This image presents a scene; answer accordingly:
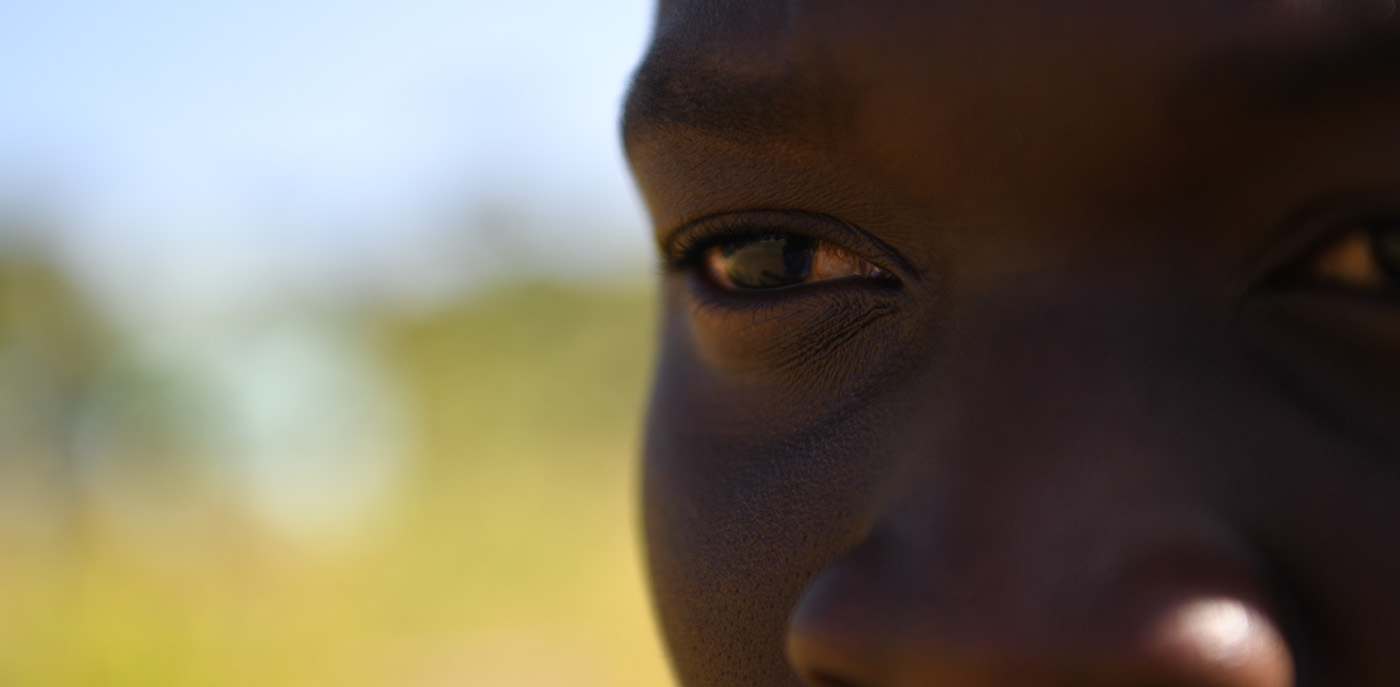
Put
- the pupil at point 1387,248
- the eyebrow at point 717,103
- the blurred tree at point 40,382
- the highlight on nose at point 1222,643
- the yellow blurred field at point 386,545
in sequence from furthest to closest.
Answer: the blurred tree at point 40,382
the yellow blurred field at point 386,545
the eyebrow at point 717,103
the pupil at point 1387,248
the highlight on nose at point 1222,643

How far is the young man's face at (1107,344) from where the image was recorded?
1009 mm

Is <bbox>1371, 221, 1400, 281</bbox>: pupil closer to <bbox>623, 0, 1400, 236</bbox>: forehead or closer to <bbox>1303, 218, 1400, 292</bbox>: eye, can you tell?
<bbox>1303, 218, 1400, 292</bbox>: eye

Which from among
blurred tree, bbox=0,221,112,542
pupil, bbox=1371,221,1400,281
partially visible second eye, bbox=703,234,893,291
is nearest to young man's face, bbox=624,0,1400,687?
pupil, bbox=1371,221,1400,281

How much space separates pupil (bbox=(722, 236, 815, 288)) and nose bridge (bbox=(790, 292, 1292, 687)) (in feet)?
1.24

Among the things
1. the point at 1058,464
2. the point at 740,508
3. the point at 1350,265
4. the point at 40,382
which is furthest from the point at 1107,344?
the point at 40,382

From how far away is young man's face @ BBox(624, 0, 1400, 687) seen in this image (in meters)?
1.01

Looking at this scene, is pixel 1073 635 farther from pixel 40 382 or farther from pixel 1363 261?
pixel 40 382

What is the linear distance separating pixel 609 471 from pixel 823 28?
17604 mm

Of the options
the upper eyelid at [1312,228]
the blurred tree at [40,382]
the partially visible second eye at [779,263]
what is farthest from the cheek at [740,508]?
the blurred tree at [40,382]

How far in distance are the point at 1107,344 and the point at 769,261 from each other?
53 centimetres

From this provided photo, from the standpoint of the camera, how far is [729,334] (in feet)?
5.09

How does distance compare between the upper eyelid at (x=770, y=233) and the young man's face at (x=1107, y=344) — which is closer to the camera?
the young man's face at (x=1107, y=344)

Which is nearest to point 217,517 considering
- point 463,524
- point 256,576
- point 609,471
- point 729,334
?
point 256,576

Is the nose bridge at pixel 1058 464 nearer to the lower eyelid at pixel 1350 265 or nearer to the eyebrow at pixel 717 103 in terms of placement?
the lower eyelid at pixel 1350 265
